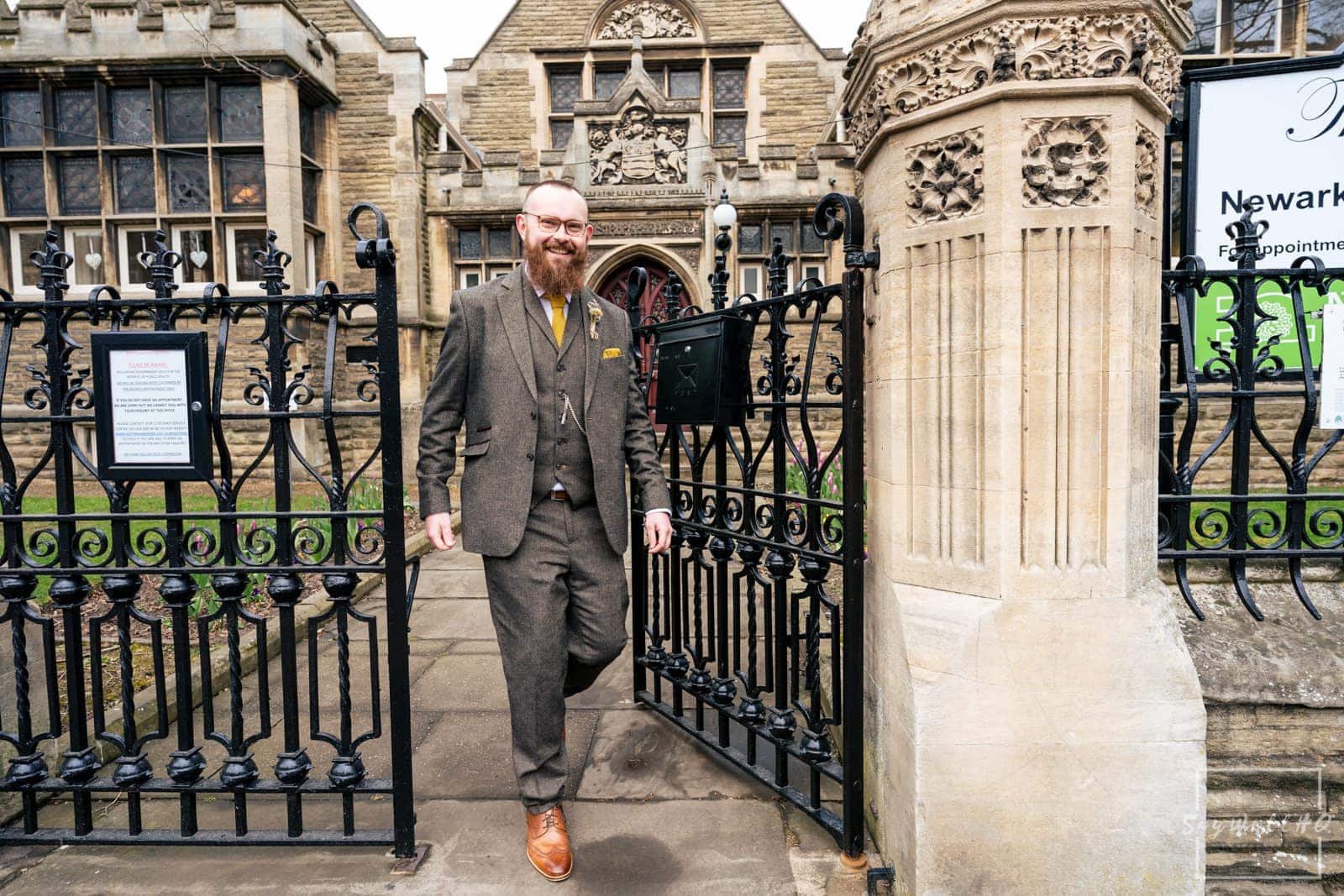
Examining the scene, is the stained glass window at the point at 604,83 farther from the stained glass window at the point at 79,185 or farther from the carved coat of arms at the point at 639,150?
the stained glass window at the point at 79,185

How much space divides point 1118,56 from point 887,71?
0.58 metres

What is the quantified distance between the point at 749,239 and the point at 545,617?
12128 mm

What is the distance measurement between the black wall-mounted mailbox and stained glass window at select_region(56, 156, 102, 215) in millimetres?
12601

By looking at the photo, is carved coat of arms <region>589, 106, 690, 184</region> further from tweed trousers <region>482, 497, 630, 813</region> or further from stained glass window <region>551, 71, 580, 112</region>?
tweed trousers <region>482, 497, 630, 813</region>

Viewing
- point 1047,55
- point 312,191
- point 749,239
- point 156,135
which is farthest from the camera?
point 749,239

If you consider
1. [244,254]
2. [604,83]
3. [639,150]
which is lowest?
[244,254]

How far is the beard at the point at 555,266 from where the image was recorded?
2.53 metres

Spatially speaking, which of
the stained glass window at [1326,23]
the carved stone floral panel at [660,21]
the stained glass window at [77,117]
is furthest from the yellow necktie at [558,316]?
the carved stone floral panel at [660,21]

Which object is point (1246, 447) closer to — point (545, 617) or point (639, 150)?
point (545, 617)

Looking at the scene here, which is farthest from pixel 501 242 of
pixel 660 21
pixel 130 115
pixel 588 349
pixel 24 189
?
pixel 588 349

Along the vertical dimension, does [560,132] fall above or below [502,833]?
above

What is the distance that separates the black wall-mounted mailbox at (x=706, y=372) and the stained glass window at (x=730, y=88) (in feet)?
49.4

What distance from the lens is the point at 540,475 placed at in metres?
2.56

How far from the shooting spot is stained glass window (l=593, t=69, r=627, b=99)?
55.4 ft
